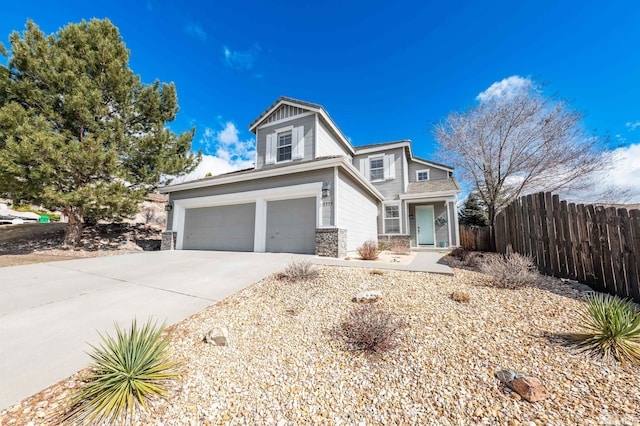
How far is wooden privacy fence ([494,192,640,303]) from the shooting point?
3703 mm

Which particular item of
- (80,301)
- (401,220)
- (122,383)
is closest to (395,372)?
(122,383)

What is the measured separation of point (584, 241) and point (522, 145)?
8703 mm

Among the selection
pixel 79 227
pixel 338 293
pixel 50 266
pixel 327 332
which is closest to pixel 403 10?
pixel 338 293

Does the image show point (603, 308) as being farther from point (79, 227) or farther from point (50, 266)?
point (79, 227)

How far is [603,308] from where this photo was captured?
2711mm

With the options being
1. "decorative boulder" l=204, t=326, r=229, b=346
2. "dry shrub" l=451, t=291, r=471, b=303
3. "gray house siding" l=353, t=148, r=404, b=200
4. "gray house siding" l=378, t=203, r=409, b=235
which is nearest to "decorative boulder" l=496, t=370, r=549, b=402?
"dry shrub" l=451, t=291, r=471, b=303

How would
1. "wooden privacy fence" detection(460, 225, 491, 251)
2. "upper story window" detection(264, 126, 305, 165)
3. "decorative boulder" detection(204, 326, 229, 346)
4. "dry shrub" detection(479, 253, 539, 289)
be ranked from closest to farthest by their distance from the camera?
1. "decorative boulder" detection(204, 326, 229, 346)
2. "dry shrub" detection(479, 253, 539, 289)
3. "wooden privacy fence" detection(460, 225, 491, 251)
4. "upper story window" detection(264, 126, 305, 165)

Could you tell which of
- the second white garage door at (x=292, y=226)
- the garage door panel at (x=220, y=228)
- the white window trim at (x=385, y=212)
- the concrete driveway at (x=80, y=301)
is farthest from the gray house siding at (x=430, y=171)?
the concrete driveway at (x=80, y=301)

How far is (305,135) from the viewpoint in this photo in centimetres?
1137

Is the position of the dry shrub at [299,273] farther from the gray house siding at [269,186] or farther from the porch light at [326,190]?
the porch light at [326,190]

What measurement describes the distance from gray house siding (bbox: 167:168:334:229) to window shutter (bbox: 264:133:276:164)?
2.57 metres

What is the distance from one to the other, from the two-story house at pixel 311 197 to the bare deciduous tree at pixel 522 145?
2.05m

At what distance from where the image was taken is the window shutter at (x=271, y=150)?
39.4 ft

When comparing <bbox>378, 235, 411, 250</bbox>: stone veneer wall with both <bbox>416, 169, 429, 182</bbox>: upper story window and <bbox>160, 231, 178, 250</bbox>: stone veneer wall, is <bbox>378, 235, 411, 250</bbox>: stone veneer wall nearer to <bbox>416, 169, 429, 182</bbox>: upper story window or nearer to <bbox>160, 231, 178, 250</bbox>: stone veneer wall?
<bbox>416, 169, 429, 182</bbox>: upper story window
